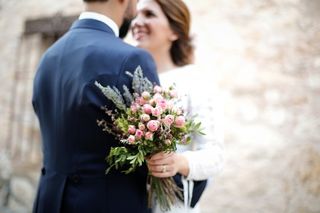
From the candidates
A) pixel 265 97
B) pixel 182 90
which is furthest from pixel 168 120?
pixel 265 97

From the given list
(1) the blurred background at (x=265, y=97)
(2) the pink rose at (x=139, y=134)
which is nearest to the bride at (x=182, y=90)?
(2) the pink rose at (x=139, y=134)

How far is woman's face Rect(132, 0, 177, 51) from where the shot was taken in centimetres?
193

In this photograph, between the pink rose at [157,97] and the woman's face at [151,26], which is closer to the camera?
the pink rose at [157,97]

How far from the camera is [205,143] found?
5.35 feet

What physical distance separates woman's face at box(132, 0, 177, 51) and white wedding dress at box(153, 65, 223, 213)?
20 cm

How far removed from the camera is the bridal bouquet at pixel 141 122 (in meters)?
1.17

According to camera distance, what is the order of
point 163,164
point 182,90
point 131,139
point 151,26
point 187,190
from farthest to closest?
point 151,26 → point 182,90 → point 187,190 → point 163,164 → point 131,139

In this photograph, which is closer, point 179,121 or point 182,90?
point 179,121

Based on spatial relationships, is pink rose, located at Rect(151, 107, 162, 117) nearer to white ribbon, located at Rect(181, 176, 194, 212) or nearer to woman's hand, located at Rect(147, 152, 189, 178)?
woman's hand, located at Rect(147, 152, 189, 178)

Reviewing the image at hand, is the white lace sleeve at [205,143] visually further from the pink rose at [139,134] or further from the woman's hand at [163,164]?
the pink rose at [139,134]

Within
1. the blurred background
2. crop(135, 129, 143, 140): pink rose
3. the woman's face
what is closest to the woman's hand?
crop(135, 129, 143, 140): pink rose

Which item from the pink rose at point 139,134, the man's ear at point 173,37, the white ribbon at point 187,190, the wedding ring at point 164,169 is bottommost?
the white ribbon at point 187,190

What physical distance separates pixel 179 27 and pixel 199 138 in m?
0.63

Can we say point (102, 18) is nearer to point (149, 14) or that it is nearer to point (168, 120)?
point (168, 120)
